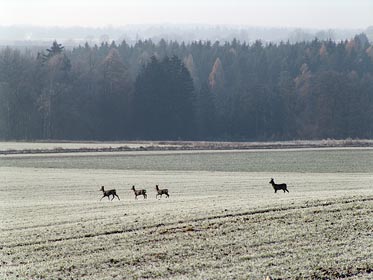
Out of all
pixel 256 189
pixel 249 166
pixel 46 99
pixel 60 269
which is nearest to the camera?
pixel 60 269

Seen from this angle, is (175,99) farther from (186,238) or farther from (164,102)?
(186,238)

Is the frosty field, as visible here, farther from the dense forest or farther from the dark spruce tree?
the dark spruce tree

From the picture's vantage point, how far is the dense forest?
108 meters

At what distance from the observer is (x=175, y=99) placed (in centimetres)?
11575

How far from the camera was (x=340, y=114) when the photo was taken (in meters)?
125

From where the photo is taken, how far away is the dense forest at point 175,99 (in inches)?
4235

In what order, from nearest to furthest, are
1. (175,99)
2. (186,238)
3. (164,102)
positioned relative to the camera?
(186,238)
(164,102)
(175,99)

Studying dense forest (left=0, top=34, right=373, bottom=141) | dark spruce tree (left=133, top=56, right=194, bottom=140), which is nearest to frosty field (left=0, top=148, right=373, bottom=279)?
dense forest (left=0, top=34, right=373, bottom=141)

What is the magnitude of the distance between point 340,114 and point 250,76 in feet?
76.0

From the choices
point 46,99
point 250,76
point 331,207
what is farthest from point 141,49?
point 331,207

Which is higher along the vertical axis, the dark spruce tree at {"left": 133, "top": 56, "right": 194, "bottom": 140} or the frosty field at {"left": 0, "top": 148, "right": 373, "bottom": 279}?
the dark spruce tree at {"left": 133, "top": 56, "right": 194, "bottom": 140}

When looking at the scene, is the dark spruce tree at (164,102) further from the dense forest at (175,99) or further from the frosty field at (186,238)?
the frosty field at (186,238)

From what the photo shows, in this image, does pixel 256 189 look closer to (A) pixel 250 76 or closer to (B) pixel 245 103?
(B) pixel 245 103

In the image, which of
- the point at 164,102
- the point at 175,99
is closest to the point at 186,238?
the point at 164,102
